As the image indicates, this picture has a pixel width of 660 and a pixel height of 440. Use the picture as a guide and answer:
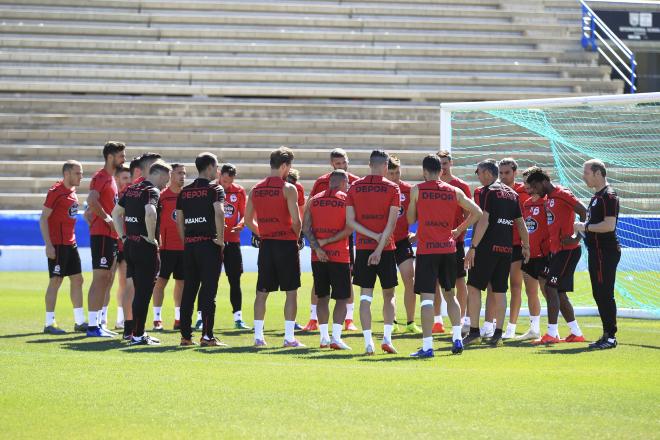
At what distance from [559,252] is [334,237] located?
9.05 feet

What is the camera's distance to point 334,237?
11016 millimetres

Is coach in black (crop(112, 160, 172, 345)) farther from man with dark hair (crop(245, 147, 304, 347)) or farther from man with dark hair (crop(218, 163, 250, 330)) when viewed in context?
man with dark hair (crop(218, 163, 250, 330))

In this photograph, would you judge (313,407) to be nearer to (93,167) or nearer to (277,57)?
(93,167)

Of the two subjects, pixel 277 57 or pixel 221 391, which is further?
pixel 277 57

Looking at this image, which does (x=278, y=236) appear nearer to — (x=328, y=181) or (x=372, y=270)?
(x=372, y=270)

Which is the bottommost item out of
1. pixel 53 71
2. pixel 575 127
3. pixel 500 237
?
pixel 500 237

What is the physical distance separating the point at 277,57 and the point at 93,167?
7.01m

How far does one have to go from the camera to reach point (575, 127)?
19672 mm

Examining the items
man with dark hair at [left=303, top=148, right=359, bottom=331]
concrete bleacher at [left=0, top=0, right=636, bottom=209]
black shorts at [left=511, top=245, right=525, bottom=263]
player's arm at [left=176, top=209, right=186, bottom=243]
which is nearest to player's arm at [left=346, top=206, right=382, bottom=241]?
man with dark hair at [left=303, top=148, right=359, bottom=331]

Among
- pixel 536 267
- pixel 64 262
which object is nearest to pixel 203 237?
pixel 64 262

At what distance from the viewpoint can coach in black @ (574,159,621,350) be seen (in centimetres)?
1127

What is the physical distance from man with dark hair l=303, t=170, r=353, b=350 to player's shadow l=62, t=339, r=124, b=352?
90.2 inches

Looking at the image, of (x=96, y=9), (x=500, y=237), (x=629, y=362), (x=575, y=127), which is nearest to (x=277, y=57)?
(x=96, y=9)

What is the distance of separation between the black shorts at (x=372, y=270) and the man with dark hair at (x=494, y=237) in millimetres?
A: 1143
